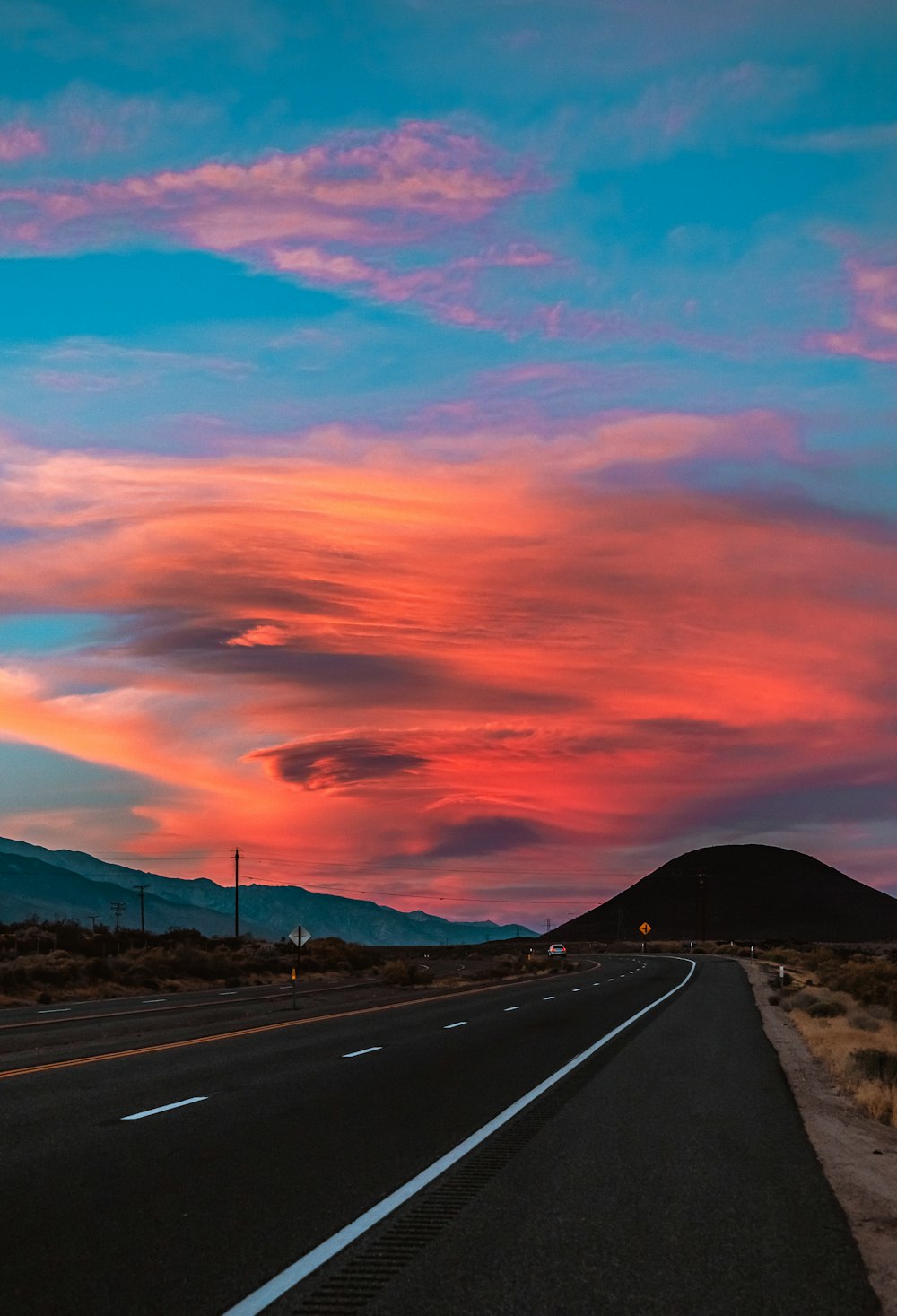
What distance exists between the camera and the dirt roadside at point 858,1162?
24.1ft

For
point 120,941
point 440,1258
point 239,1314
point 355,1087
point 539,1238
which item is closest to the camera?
point 239,1314

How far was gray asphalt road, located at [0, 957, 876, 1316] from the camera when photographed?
20.8 ft

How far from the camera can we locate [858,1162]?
11.0 metres

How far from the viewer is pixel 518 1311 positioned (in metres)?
5.92

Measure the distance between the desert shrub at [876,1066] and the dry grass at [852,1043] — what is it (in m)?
0.05

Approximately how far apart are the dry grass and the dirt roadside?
0.25m

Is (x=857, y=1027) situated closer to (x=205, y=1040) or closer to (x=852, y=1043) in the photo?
(x=852, y=1043)

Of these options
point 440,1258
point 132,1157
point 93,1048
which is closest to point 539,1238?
point 440,1258

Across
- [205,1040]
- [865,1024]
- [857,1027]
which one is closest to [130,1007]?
[205,1040]

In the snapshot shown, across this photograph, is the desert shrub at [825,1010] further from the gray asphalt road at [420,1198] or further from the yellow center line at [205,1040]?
the gray asphalt road at [420,1198]

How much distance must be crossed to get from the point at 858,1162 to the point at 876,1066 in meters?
8.25

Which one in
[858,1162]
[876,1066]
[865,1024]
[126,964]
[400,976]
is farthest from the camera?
[126,964]

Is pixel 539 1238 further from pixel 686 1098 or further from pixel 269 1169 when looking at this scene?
pixel 686 1098

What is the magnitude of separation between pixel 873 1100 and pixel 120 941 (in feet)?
232
